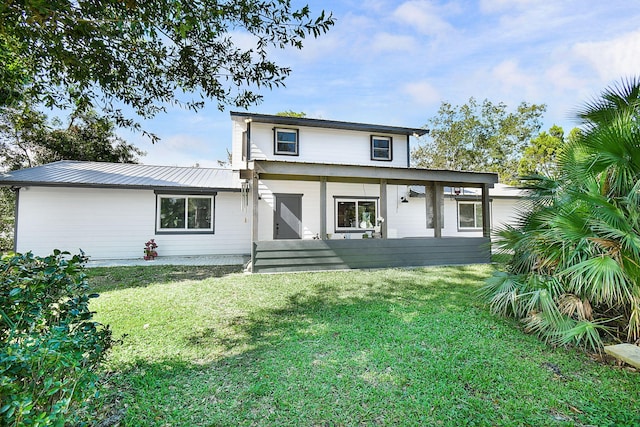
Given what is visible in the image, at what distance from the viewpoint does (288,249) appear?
8266 millimetres

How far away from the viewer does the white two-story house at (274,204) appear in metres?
8.77

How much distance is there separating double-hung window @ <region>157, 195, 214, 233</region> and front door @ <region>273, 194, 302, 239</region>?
2.62 m

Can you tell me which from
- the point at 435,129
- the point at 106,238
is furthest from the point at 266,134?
the point at 435,129

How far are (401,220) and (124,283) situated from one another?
431 inches

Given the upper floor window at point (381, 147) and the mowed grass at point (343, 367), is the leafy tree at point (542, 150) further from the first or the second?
the mowed grass at point (343, 367)

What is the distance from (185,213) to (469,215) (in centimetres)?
1359

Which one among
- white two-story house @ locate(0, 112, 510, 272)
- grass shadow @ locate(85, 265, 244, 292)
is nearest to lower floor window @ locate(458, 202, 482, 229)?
white two-story house @ locate(0, 112, 510, 272)

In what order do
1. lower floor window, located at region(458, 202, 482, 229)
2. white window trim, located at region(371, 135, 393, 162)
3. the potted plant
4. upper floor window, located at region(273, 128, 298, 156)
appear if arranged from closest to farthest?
the potted plant, upper floor window, located at region(273, 128, 298, 156), white window trim, located at region(371, 135, 393, 162), lower floor window, located at region(458, 202, 482, 229)

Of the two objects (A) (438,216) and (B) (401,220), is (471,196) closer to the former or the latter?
(B) (401,220)

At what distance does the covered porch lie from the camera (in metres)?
8.10

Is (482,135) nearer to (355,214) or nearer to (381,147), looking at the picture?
(381,147)

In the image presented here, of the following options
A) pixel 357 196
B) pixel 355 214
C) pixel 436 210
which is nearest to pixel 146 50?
pixel 436 210

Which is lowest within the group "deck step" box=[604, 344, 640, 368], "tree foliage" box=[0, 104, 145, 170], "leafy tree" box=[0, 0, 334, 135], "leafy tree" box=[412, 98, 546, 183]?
"deck step" box=[604, 344, 640, 368]

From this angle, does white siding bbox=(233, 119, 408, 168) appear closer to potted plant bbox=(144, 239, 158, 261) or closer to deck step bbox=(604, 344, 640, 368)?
potted plant bbox=(144, 239, 158, 261)
